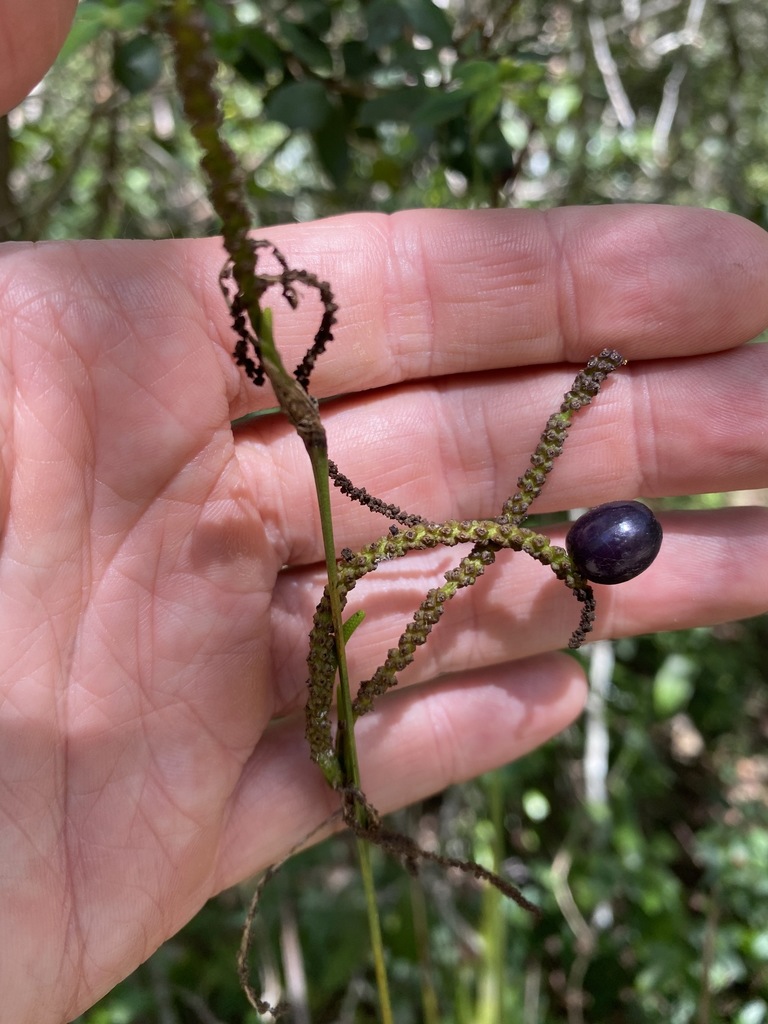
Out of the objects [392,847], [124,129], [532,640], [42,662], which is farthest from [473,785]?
[124,129]

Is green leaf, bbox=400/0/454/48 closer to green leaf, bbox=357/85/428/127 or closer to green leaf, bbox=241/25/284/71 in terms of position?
green leaf, bbox=357/85/428/127

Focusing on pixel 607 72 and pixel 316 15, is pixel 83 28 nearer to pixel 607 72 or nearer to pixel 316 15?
pixel 316 15

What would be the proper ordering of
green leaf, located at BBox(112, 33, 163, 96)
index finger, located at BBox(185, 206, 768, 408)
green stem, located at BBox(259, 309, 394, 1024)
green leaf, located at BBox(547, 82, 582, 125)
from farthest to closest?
green leaf, located at BBox(547, 82, 582, 125) < green leaf, located at BBox(112, 33, 163, 96) < index finger, located at BBox(185, 206, 768, 408) < green stem, located at BBox(259, 309, 394, 1024)

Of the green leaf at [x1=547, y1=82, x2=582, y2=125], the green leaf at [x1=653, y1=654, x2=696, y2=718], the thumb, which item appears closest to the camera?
the thumb

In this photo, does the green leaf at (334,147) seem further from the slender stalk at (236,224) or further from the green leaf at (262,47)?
the slender stalk at (236,224)

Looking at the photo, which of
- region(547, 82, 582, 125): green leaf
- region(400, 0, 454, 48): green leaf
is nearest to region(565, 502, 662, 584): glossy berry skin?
region(400, 0, 454, 48): green leaf

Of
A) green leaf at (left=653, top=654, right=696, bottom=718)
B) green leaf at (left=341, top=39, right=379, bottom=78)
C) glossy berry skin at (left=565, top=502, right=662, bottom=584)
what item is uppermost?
green leaf at (left=341, top=39, right=379, bottom=78)

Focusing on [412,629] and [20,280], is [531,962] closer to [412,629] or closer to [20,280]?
[412,629]
